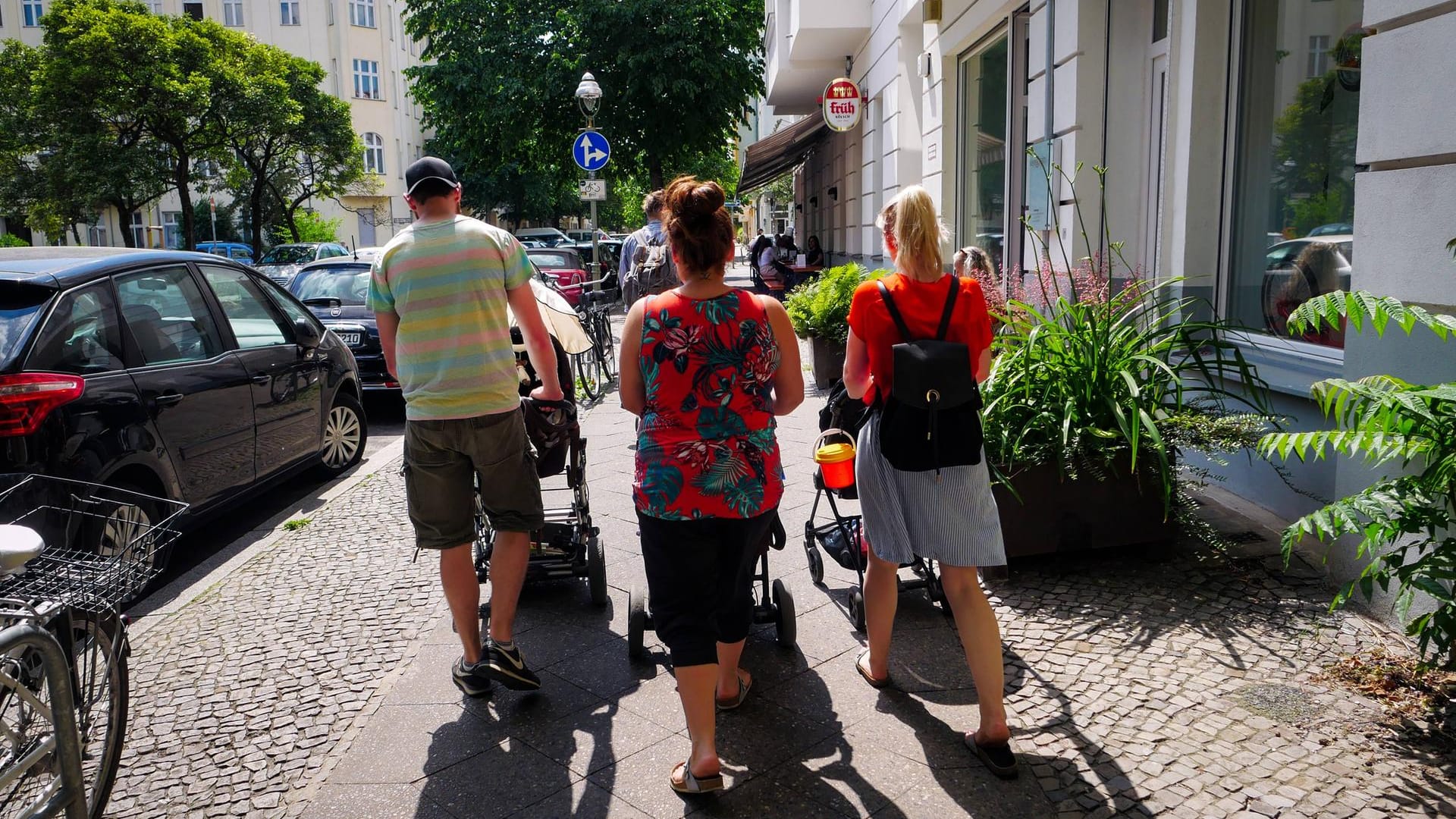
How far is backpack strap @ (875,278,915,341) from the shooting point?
3449 mm

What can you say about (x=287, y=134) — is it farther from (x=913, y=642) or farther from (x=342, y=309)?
(x=913, y=642)

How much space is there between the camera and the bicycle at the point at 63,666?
8.39 ft

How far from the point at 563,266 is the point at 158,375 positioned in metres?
13.5

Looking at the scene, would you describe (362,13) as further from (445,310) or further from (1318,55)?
(445,310)

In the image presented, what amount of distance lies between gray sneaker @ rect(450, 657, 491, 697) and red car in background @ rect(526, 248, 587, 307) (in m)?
13.3

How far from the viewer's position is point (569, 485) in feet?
16.1

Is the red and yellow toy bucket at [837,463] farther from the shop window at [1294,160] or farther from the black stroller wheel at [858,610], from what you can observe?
the shop window at [1294,160]

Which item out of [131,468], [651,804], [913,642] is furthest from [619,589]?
[131,468]

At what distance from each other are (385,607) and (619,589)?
107cm

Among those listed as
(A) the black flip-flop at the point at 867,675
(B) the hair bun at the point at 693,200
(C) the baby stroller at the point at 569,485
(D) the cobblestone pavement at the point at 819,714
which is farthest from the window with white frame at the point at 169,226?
(B) the hair bun at the point at 693,200

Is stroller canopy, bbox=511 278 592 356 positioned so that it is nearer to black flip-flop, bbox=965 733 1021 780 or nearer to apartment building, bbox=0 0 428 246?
black flip-flop, bbox=965 733 1021 780

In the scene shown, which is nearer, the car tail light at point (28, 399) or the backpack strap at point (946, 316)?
the backpack strap at point (946, 316)

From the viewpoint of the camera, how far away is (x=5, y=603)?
2.67m

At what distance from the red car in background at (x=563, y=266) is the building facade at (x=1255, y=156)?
8.27 metres
